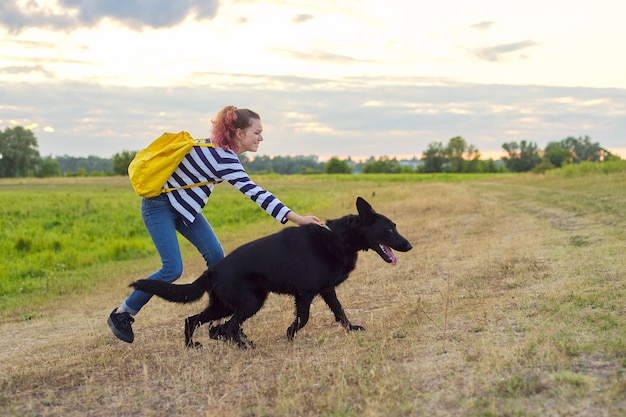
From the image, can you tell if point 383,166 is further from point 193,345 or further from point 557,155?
point 193,345

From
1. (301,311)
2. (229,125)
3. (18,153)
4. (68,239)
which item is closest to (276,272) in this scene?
(301,311)

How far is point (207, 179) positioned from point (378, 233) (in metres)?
1.63

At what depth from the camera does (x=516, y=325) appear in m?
5.22

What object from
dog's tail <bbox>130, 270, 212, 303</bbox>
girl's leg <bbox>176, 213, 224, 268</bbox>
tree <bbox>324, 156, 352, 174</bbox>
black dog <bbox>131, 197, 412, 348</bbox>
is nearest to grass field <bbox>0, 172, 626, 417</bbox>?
black dog <bbox>131, 197, 412, 348</bbox>

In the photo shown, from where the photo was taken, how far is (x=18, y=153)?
87438 mm

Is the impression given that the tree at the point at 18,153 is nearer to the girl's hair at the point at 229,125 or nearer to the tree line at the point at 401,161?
the tree line at the point at 401,161

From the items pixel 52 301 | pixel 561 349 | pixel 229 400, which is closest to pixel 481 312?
pixel 561 349

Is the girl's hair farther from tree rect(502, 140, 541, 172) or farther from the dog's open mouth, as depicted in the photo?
tree rect(502, 140, 541, 172)

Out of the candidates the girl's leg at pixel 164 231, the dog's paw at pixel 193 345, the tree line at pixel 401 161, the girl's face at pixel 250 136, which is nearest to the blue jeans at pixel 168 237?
the girl's leg at pixel 164 231

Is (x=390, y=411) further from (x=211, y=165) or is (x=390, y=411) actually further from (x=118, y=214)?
(x=118, y=214)

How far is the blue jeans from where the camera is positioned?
548cm

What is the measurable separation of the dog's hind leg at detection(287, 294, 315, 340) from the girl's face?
1.39 meters

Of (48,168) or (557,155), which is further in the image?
(557,155)

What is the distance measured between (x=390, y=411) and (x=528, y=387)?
2.76 feet
